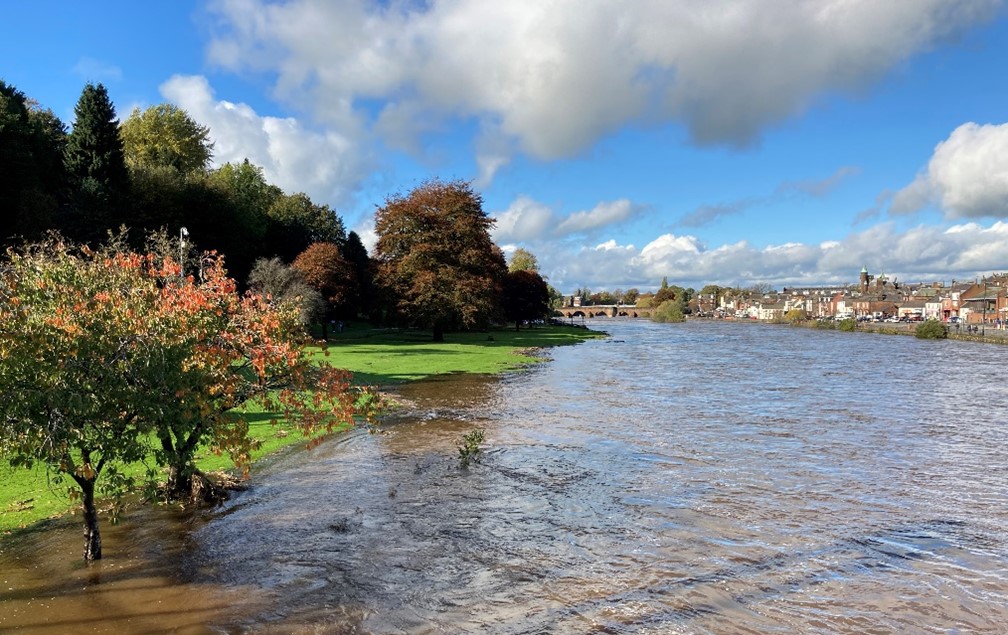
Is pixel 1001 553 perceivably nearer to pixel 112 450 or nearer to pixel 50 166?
pixel 112 450

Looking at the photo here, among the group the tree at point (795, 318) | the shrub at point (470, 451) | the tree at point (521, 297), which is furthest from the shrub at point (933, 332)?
the shrub at point (470, 451)

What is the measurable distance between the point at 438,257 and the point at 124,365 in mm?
53177

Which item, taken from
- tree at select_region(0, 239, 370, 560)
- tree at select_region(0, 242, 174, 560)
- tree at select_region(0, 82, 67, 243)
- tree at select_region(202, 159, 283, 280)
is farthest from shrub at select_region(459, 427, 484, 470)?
tree at select_region(202, 159, 283, 280)

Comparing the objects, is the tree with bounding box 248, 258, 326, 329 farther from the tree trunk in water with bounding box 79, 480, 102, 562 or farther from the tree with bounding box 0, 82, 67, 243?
the tree trunk in water with bounding box 79, 480, 102, 562

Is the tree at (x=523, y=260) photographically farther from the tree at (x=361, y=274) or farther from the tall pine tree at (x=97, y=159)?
the tall pine tree at (x=97, y=159)

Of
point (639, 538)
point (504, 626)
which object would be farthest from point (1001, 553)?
point (504, 626)

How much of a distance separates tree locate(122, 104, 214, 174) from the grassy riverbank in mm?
30534

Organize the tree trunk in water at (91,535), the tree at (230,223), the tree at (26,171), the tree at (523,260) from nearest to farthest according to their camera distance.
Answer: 1. the tree trunk in water at (91,535)
2. the tree at (26,171)
3. the tree at (230,223)
4. the tree at (523,260)

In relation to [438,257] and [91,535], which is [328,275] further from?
[91,535]

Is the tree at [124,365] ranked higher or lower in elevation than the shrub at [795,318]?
higher

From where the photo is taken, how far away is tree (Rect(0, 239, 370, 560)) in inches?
309

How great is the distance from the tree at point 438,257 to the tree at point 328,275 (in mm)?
3407

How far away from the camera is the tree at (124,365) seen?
7844 millimetres

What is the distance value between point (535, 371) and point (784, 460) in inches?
883
